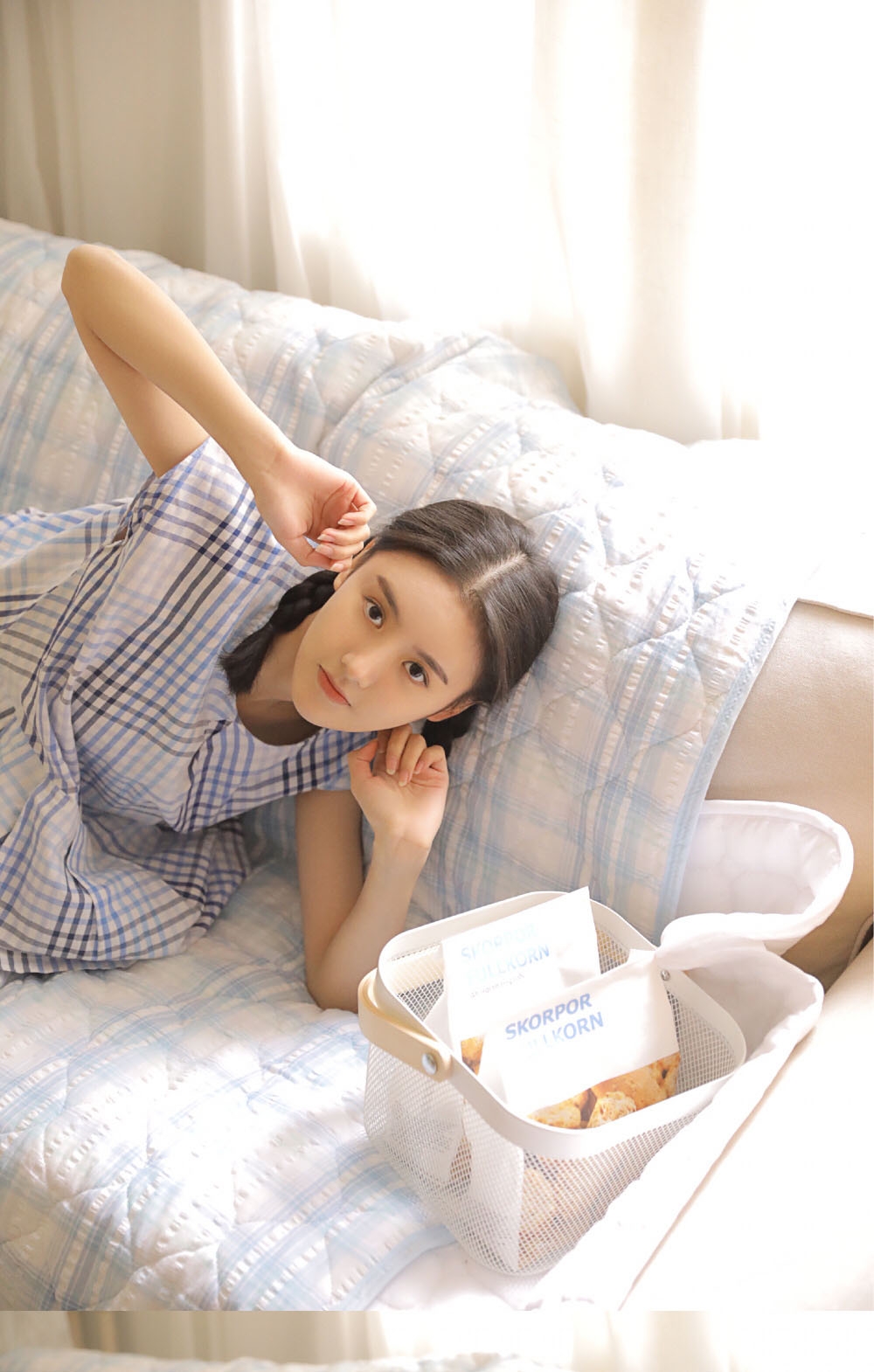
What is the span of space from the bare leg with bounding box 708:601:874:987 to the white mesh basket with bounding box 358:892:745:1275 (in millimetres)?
189

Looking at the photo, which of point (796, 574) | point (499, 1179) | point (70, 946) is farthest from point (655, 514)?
point (70, 946)

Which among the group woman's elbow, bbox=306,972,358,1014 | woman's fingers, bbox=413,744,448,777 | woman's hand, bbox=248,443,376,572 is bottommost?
woman's elbow, bbox=306,972,358,1014

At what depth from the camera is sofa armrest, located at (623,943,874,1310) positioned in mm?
605

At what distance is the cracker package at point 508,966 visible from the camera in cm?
80

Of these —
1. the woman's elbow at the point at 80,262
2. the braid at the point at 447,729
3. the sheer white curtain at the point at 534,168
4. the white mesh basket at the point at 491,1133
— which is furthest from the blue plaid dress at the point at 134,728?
the sheer white curtain at the point at 534,168

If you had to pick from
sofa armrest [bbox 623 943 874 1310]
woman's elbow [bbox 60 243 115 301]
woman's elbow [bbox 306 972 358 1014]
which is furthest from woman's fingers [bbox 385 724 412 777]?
woman's elbow [bbox 60 243 115 301]

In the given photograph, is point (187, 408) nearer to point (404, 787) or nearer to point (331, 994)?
point (404, 787)

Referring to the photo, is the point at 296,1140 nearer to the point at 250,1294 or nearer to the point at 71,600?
the point at 250,1294

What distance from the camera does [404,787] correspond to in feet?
3.51

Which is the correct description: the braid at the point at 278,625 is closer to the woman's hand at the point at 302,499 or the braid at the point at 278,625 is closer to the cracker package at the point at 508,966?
the woman's hand at the point at 302,499

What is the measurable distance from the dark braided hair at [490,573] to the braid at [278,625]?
130mm

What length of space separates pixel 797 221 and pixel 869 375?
0.61 ft

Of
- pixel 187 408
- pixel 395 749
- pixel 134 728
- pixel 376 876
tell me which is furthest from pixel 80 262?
pixel 376 876

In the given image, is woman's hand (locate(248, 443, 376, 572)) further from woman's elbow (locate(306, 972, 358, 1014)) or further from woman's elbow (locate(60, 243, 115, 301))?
woman's elbow (locate(306, 972, 358, 1014))
